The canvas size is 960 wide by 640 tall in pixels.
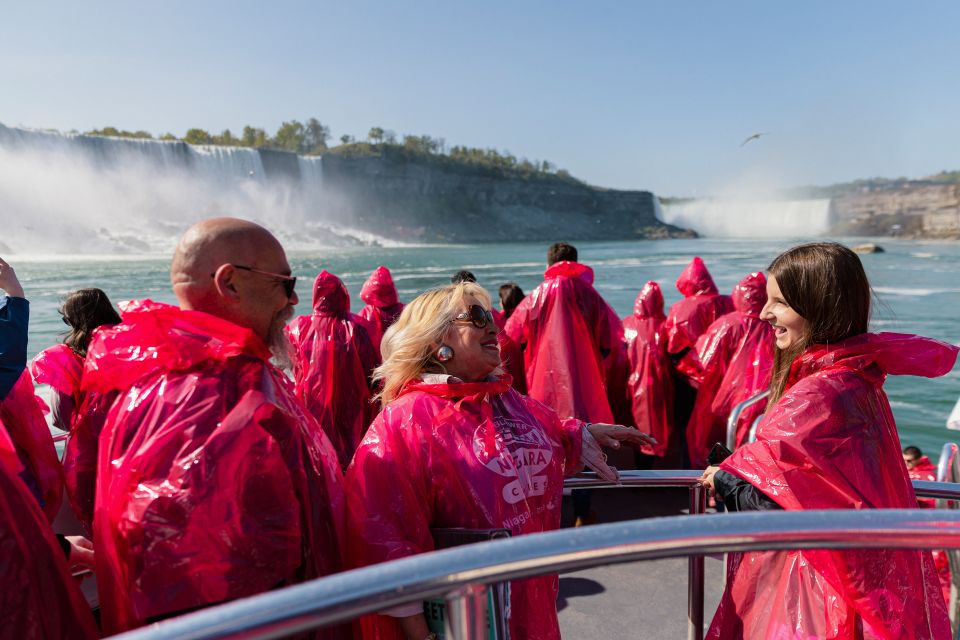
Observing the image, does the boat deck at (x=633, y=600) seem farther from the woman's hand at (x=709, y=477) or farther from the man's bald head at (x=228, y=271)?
the man's bald head at (x=228, y=271)

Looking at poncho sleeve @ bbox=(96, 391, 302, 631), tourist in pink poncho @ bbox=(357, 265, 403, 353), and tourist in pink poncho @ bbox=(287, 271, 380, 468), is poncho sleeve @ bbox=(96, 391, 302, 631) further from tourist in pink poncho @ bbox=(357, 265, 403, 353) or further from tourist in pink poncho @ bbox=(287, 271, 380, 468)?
tourist in pink poncho @ bbox=(357, 265, 403, 353)

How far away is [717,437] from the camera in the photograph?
4.46m

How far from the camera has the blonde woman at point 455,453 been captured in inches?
56.5

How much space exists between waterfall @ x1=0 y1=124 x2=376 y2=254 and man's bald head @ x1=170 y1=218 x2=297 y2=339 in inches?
1749

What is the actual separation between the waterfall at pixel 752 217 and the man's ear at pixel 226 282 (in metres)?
78.3

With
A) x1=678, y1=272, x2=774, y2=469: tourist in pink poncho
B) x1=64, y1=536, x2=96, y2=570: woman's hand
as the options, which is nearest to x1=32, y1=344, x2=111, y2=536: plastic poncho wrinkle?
x1=64, y1=536, x2=96, y2=570: woman's hand

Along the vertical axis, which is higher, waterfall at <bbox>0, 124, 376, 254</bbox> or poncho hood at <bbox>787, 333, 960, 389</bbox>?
waterfall at <bbox>0, 124, 376, 254</bbox>

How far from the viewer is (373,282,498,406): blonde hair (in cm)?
173

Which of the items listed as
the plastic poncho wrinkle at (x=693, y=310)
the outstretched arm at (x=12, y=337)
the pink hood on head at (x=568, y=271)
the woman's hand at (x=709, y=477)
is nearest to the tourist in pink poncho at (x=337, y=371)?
the pink hood on head at (x=568, y=271)

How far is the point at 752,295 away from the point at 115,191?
5233 centimetres

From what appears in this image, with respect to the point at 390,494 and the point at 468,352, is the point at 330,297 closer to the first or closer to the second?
the point at 468,352

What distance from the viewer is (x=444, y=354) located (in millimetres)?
1712

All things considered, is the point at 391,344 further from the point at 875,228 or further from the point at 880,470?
the point at 875,228

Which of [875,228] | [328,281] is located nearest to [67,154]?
[328,281]
